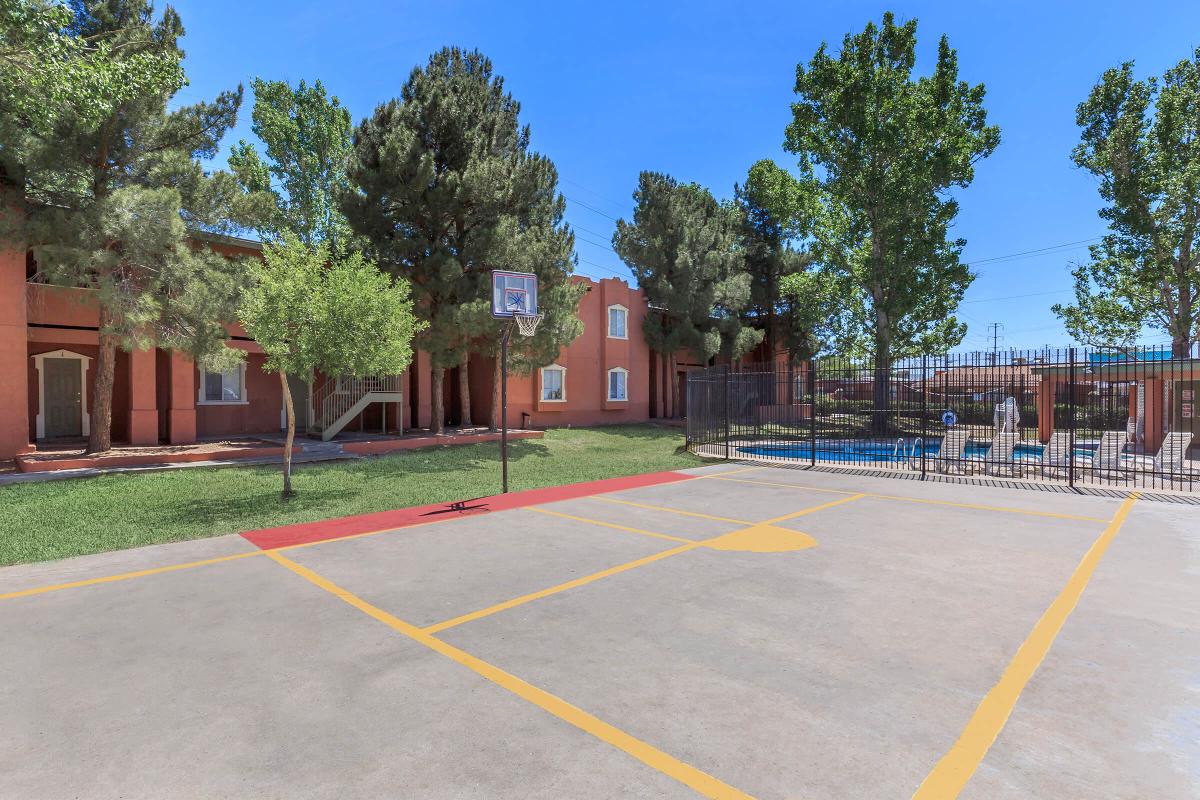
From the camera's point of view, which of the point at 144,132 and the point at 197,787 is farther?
the point at 144,132

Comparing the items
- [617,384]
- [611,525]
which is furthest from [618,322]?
[611,525]

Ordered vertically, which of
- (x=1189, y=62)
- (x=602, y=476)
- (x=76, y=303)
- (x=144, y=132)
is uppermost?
(x=1189, y=62)

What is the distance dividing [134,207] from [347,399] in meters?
7.81

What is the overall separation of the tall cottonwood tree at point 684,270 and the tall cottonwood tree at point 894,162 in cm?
540

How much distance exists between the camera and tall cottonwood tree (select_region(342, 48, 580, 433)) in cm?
1769

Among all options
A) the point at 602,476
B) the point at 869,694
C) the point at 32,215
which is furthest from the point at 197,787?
the point at 32,215

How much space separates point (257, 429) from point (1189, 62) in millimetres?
37911

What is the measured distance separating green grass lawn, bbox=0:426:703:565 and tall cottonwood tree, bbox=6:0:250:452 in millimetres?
3754

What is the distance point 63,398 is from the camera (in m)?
17.4

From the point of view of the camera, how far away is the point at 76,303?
15.2m

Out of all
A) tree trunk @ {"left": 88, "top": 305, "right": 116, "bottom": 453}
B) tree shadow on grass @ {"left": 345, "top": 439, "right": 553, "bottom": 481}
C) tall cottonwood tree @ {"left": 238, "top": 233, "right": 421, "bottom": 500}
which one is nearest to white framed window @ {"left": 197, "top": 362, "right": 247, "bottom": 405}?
tree trunk @ {"left": 88, "top": 305, "right": 116, "bottom": 453}

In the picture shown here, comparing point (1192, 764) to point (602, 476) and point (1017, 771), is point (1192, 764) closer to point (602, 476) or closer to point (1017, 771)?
point (1017, 771)

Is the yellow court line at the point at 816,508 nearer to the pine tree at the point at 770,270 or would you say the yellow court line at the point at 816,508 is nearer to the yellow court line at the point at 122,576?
the yellow court line at the point at 122,576

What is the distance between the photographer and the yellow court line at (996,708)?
286 centimetres
